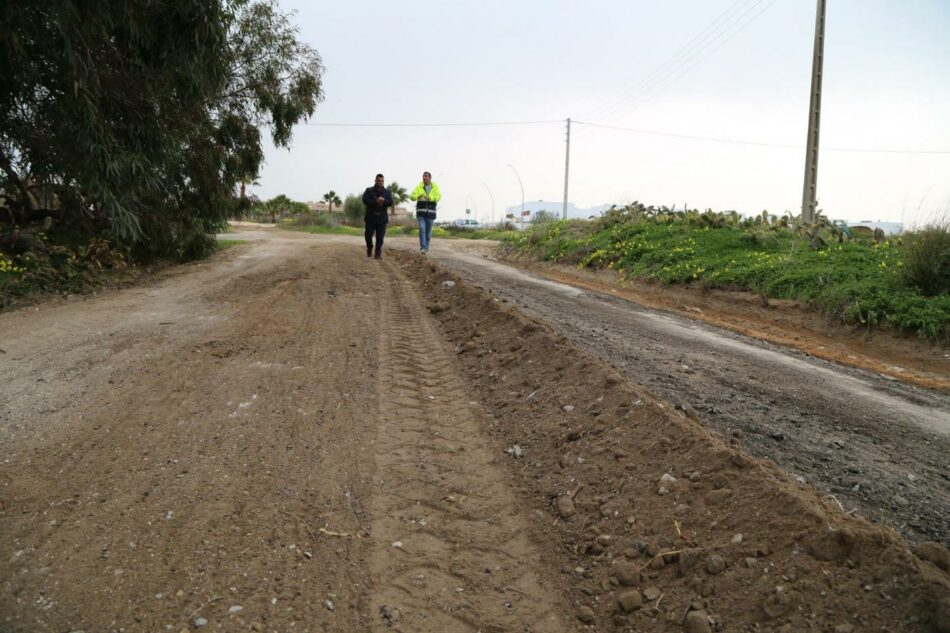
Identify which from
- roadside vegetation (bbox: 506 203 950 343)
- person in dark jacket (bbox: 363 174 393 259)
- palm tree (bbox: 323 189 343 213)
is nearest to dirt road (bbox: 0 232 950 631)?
roadside vegetation (bbox: 506 203 950 343)

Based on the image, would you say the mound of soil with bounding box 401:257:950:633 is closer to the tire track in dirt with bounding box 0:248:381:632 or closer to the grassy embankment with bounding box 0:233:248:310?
the tire track in dirt with bounding box 0:248:381:632

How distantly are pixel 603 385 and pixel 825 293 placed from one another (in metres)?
7.59

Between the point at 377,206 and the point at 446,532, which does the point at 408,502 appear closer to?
the point at 446,532

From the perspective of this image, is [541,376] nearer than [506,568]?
No

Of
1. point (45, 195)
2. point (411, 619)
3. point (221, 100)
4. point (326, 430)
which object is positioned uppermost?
point (221, 100)

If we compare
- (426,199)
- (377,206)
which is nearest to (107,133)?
(377,206)

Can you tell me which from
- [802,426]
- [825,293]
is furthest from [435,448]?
[825,293]

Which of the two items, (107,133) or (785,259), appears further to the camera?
(785,259)

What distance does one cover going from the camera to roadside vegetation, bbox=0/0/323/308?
616 centimetres

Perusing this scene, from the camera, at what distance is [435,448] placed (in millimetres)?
4422

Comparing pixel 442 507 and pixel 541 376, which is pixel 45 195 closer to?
pixel 541 376

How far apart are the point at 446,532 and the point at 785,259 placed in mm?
11218

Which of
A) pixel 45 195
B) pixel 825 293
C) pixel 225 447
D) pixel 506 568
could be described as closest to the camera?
pixel 506 568

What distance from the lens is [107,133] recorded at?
671 cm
